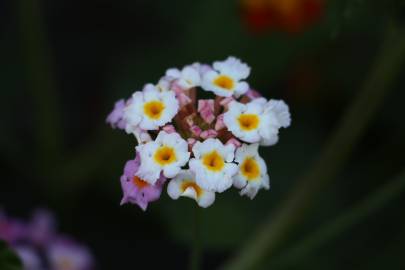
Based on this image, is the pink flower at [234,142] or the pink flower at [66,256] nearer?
the pink flower at [234,142]

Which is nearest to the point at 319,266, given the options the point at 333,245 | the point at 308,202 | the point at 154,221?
the point at 333,245

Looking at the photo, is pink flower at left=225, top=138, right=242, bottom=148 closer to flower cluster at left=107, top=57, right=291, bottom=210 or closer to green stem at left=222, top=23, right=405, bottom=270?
flower cluster at left=107, top=57, right=291, bottom=210

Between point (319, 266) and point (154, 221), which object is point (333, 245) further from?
point (154, 221)

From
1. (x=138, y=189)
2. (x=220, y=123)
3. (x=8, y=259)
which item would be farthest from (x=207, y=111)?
(x=8, y=259)

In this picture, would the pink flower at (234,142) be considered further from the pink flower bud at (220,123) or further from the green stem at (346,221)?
the green stem at (346,221)

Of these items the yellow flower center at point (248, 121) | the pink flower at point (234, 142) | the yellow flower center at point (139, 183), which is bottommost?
the yellow flower center at point (139, 183)

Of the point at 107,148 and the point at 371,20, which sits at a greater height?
the point at 371,20

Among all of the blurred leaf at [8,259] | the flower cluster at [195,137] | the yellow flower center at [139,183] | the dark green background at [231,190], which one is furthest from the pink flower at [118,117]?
the dark green background at [231,190]
